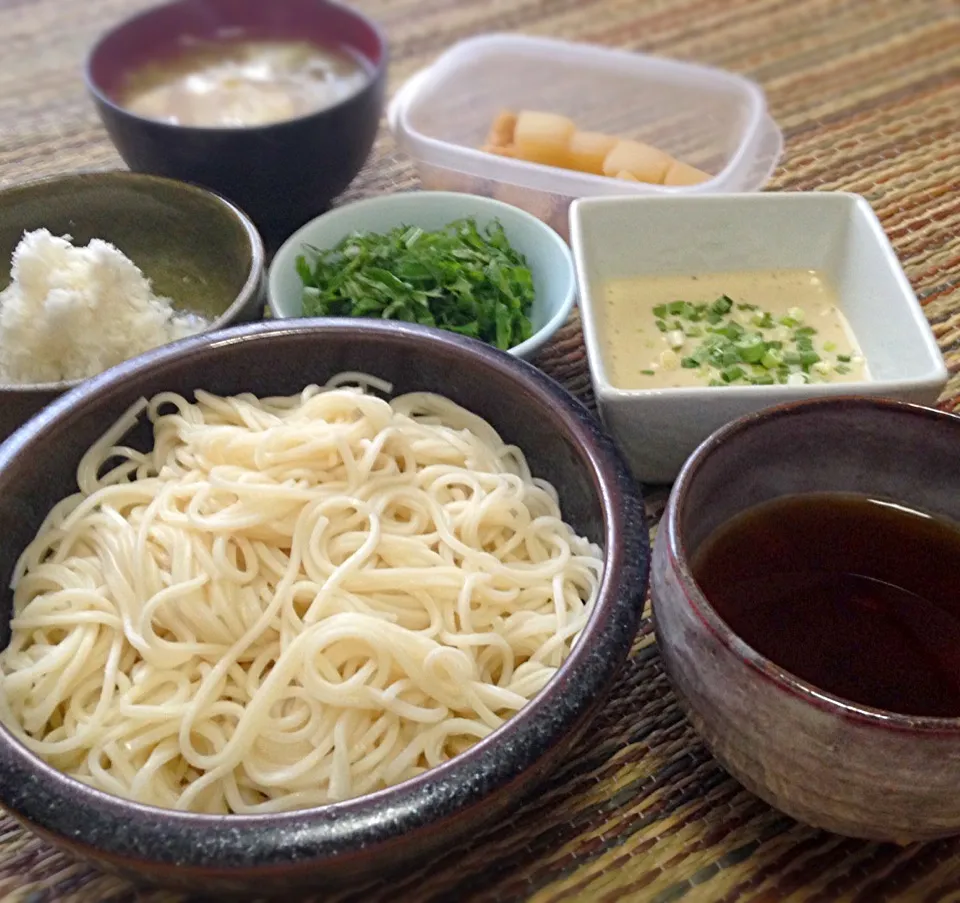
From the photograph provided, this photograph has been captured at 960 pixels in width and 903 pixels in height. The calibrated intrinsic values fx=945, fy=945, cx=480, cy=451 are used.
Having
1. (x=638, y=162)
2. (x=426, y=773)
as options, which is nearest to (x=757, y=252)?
(x=638, y=162)

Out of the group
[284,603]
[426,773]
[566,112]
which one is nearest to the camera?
[426,773]

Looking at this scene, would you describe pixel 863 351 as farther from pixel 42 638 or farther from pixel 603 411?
pixel 42 638

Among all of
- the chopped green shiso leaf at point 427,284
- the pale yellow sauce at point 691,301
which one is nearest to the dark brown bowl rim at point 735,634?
the pale yellow sauce at point 691,301

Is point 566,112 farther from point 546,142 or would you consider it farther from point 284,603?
point 284,603

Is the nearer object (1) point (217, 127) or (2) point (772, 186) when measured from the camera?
(1) point (217, 127)

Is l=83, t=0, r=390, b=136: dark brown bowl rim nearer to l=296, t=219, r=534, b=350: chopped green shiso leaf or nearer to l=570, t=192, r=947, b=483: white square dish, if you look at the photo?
l=296, t=219, r=534, b=350: chopped green shiso leaf

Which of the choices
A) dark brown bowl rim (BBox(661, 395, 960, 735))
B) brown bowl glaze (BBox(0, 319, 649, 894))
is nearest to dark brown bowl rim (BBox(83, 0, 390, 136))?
brown bowl glaze (BBox(0, 319, 649, 894))

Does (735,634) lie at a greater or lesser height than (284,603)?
greater

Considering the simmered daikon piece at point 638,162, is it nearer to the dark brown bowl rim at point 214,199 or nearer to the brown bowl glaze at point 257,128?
the brown bowl glaze at point 257,128
